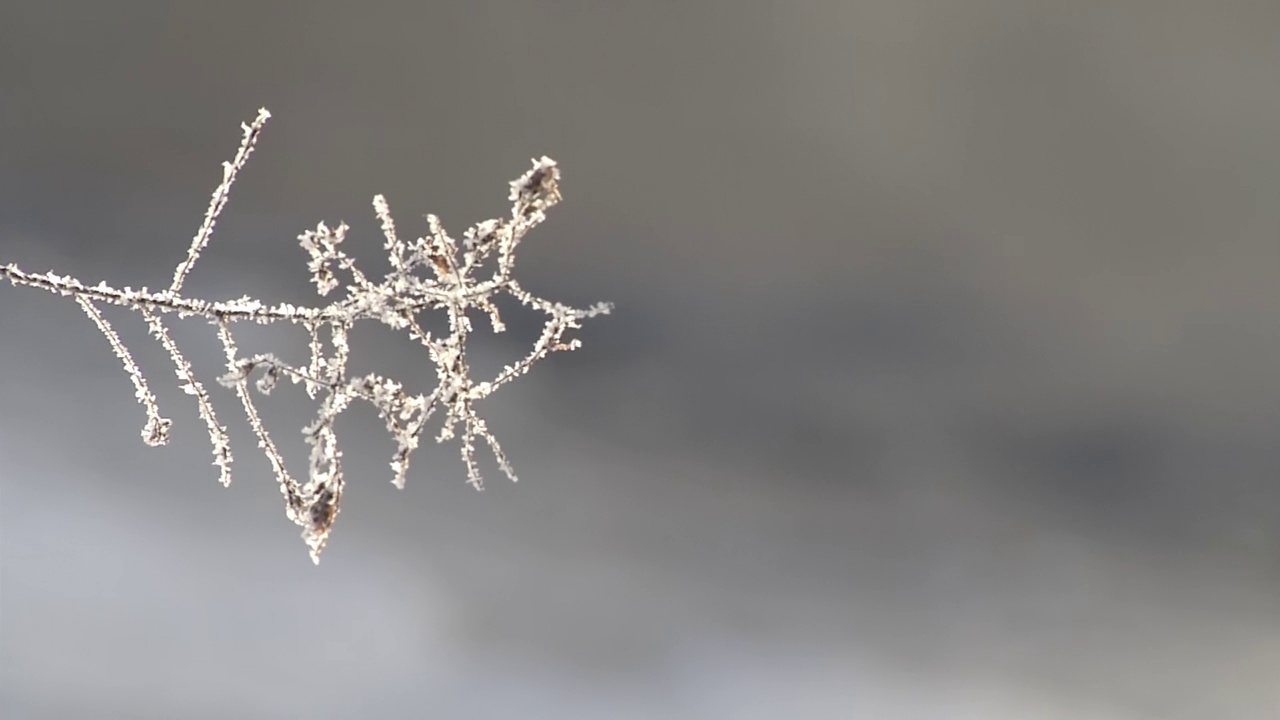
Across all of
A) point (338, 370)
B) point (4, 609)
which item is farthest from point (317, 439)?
point (4, 609)

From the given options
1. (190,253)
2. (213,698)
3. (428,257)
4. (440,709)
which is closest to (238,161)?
(190,253)

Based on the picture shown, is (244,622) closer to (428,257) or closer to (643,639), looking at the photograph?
(643,639)

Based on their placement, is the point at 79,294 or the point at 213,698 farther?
the point at 213,698

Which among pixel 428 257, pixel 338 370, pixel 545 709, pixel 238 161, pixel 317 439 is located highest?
pixel 545 709

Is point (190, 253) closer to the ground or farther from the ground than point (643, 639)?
closer to the ground

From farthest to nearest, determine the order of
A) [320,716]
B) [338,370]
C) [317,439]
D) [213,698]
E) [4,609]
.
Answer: [320,716] → [213,698] → [4,609] → [338,370] → [317,439]

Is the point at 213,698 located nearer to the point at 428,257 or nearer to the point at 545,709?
the point at 545,709

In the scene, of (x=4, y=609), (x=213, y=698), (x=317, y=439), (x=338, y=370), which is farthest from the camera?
(x=213, y=698)
